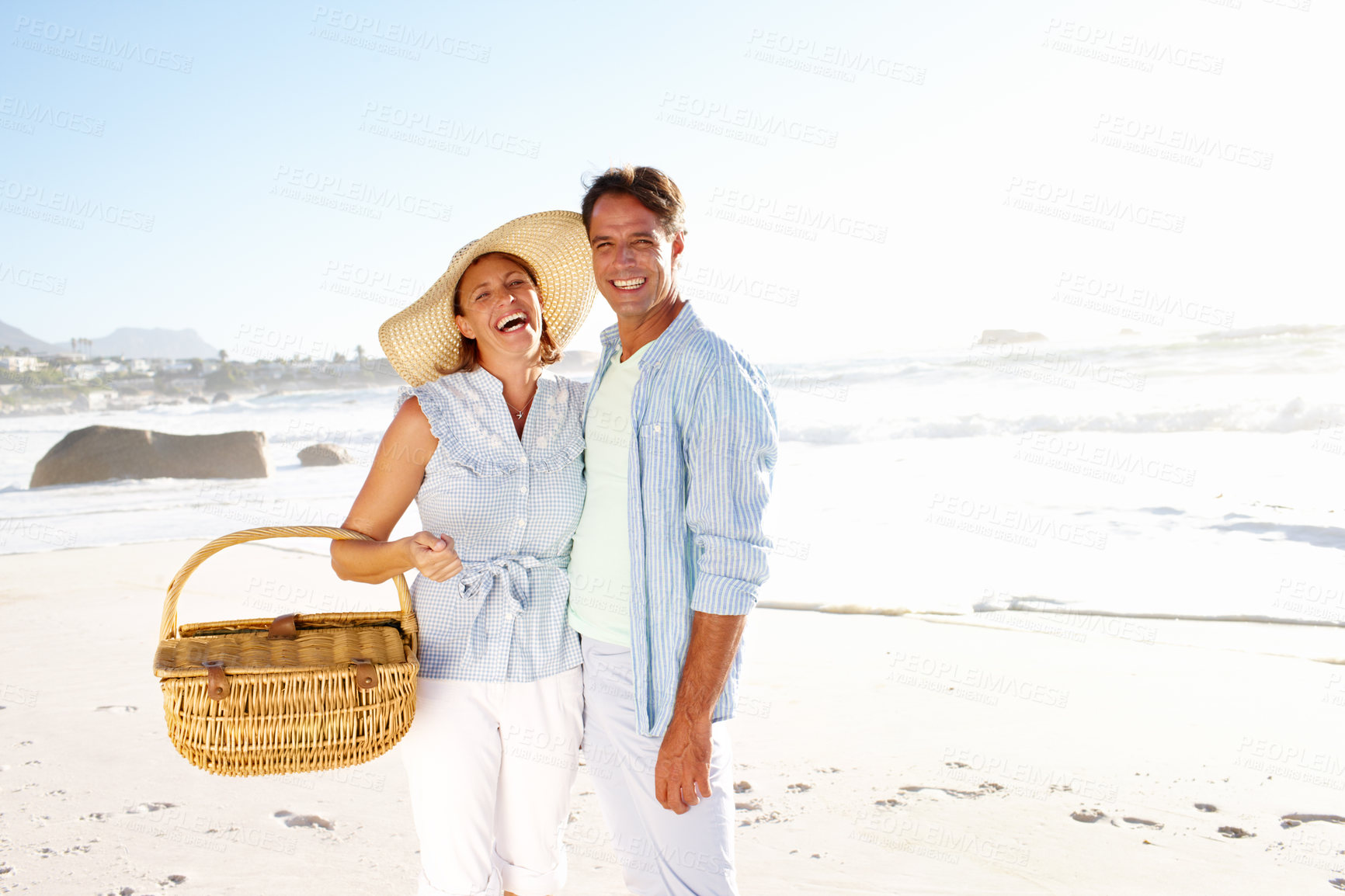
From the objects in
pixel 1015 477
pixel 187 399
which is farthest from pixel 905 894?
pixel 187 399

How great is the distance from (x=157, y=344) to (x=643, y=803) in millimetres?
31984

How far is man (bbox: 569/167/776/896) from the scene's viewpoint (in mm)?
1849

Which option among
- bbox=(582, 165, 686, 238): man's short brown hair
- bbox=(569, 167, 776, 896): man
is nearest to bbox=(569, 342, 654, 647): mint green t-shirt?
bbox=(569, 167, 776, 896): man

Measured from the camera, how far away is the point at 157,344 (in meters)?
29.0

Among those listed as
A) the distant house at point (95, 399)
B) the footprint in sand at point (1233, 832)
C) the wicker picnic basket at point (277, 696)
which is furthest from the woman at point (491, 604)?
the distant house at point (95, 399)

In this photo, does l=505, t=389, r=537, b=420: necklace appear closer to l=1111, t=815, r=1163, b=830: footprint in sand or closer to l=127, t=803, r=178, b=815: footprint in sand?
l=127, t=803, r=178, b=815: footprint in sand

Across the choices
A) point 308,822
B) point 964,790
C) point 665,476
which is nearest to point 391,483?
point 665,476

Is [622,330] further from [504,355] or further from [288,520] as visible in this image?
[288,520]

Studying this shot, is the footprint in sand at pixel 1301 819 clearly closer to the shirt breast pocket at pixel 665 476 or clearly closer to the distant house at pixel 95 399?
the shirt breast pocket at pixel 665 476

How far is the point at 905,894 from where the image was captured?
8.65 ft

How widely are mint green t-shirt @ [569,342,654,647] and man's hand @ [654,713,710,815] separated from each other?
0.26m

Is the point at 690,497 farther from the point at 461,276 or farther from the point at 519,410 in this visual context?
the point at 461,276

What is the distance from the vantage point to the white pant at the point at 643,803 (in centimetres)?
190

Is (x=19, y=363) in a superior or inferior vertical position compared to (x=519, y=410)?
superior
